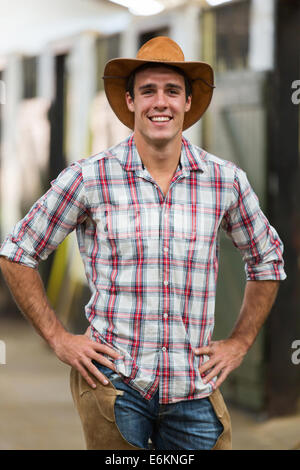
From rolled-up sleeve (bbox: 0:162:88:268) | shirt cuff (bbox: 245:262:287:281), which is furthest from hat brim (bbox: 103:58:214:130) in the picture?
shirt cuff (bbox: 245:262:287:281)

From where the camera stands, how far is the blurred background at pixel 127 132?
11.2 ft

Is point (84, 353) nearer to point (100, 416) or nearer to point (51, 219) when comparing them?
point (100, 416)

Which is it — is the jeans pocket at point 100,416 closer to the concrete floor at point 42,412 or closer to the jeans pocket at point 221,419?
the jeans pocket at point 221,419

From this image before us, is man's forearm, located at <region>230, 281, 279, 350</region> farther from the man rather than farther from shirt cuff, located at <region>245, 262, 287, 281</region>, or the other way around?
the man

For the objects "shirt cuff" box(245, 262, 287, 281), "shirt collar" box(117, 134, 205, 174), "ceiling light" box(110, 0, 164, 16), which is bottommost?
"shirt cuff" box(245, 262, 287, 281)

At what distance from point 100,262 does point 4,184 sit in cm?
349

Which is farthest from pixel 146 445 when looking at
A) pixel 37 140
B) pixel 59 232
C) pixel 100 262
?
pixel 37 140

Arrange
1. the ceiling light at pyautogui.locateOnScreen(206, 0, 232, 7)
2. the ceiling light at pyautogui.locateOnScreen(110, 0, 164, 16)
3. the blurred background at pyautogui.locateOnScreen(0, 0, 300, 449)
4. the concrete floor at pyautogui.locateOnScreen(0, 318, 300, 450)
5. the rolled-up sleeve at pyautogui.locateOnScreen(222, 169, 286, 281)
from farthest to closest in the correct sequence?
1. the ceiling light at pyautogui.locateOnScreen(110, 0, 164, 16)
2. the ceiling light at pyautogui.locateOnScreen(206, 0, 232, 7)
3. the blurred background at pyautogui.locateOnScreen(0, 0, 300, 449)
4. the concrete floor at pyautogui.locateOnScreen(0, 318, 300, 450)
5. the rolled-up sleeve at pyautogui.locateOnScreen(222, 169, 286, 281)

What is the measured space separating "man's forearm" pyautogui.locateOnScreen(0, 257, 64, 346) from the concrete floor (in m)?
1.76

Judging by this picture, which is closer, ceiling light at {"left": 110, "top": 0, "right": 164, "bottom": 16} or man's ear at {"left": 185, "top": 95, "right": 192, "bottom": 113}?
man's ear at {"left": 185, "top": 95, "right": 192, "bottom": 113}

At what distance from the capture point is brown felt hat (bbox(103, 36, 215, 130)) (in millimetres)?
1615

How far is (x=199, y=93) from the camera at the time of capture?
1.84m

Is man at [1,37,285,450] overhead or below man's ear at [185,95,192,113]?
below

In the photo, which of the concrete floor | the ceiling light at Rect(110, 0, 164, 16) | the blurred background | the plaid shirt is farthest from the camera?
the ceiling light at Rect(110, 0, 164, 16)
